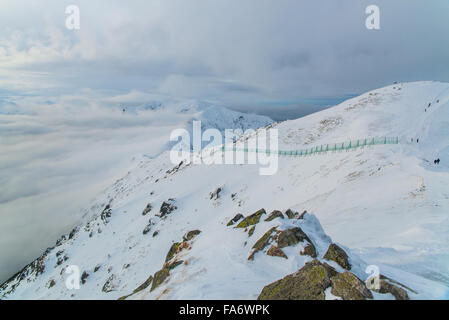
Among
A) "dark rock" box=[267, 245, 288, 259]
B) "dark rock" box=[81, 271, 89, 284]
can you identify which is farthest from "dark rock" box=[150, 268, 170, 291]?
"dark rock" box=[81, 271, 89, 284]

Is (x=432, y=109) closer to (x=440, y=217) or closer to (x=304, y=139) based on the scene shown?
(x=304, y=139)

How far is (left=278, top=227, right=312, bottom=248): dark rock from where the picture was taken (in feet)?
30.8

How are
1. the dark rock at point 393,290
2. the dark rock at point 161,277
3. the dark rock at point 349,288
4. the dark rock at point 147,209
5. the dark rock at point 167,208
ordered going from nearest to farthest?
the dark rock at point 349,288 → the dark rock at point 393,290 → the dark rock at point 161,277 → the dark rock at point 167,208 → the dark rock at point 147,209

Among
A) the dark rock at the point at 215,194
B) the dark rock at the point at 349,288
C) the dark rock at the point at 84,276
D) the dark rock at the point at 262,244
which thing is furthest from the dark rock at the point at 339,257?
the dark rock at the point at 84,276

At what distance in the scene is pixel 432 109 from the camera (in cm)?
4162

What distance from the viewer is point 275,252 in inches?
364

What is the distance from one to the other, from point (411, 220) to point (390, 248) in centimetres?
395

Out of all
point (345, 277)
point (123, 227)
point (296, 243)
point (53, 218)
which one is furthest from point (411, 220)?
point (53, 218)

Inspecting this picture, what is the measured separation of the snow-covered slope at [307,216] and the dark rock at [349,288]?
601mm

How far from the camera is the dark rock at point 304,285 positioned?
6.06m

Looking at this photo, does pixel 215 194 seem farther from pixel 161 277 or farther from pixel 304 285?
pixel 304 285

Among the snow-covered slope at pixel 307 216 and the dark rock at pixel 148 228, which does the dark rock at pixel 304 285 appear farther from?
the dark rock at pixel 148 228

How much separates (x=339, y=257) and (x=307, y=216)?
4117 mm

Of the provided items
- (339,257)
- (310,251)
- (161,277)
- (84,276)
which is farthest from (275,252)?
(84,276)
